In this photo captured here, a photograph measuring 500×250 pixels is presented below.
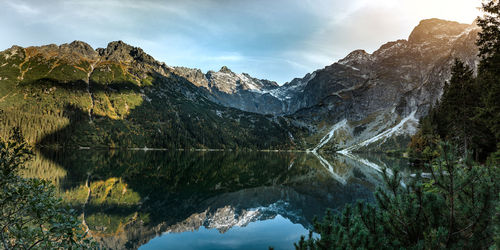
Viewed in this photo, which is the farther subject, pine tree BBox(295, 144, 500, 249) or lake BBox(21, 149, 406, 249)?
lake BBox(21, 149, 406, 249)

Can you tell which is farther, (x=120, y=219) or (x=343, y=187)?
(x=343, y=187)

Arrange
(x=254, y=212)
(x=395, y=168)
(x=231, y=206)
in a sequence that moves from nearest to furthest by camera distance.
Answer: (x=395, y=168) < (x=254, y=212) < (x=231, y=206)

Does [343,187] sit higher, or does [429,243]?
[429,243]

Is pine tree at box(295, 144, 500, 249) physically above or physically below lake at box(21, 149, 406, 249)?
above

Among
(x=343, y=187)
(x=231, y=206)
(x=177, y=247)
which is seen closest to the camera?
(x=177, y=247)

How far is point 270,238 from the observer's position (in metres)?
22.4

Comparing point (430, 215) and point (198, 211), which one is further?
point (198, 211)

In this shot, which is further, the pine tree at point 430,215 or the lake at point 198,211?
the lake at point 198,211

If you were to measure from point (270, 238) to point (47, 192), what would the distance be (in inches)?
763

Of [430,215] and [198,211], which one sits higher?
[430,215]

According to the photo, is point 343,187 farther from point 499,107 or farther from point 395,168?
point 395,168

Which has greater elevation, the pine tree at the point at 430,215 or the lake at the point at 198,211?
the pine tree at the point at 430,215

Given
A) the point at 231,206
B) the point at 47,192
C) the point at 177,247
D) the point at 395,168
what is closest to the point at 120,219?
the point at 177,247

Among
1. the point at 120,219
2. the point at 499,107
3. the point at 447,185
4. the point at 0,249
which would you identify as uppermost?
the point at 499,107
